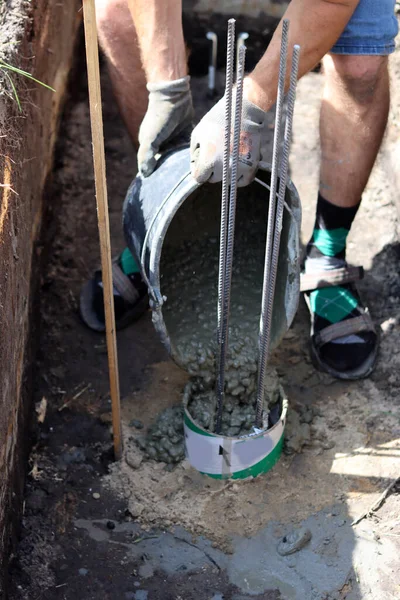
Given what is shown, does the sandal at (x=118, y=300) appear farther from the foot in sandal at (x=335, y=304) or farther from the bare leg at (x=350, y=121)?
the bare leg at (x=350, y=121)

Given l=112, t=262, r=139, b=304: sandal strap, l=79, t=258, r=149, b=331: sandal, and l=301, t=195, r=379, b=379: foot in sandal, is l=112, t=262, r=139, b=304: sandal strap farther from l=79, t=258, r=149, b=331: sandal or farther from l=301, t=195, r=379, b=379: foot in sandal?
l=301, t=195, r=379, b=379: foot in sandal

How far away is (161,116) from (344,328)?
95 cm

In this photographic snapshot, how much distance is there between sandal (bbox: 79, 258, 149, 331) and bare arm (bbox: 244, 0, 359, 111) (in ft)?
3.00

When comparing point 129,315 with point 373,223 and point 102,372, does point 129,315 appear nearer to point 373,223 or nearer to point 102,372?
point 102,372

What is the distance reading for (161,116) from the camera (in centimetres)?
238

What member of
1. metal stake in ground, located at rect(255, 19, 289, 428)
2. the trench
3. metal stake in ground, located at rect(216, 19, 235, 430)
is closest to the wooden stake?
the trench

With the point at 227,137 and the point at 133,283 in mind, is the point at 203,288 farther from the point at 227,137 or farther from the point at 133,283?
the point at 227,137

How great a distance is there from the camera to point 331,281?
2.75m

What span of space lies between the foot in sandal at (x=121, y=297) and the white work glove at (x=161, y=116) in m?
0.51

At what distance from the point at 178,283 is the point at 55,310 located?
1.91ft

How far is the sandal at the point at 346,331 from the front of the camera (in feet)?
8.66

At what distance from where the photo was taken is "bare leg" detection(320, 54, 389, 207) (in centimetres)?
250

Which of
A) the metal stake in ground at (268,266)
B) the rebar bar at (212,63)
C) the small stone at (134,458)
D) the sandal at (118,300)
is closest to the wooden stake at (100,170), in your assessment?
the small stone at (134,458)

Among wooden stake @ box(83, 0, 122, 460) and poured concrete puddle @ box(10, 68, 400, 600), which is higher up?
wooden stake @ box(83, 0, 122, 460)
